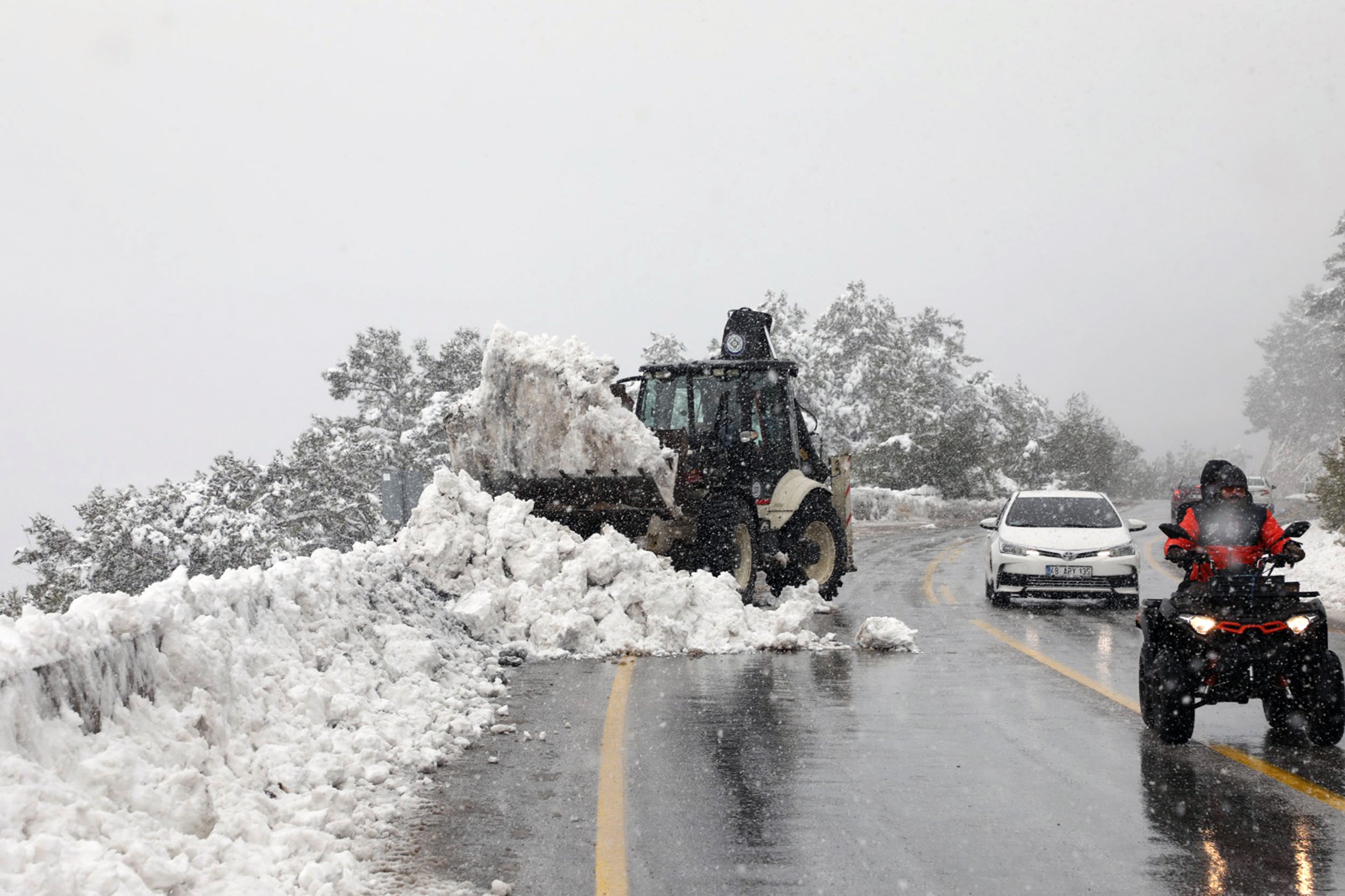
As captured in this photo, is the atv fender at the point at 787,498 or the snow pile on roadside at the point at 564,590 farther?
the atv fender at the point at 787,498

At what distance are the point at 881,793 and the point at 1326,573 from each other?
54.5 ft

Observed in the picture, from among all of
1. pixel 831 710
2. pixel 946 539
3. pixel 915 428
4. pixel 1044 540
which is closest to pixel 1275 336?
pixel 915 428

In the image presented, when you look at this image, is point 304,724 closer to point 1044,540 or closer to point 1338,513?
point 1044,540

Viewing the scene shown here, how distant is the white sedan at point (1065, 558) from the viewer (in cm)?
1544

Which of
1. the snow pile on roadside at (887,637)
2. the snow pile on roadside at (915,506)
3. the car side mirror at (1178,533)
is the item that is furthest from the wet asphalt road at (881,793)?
the snow pile on roadside at (915,506)

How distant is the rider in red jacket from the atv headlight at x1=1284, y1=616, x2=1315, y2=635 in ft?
1.37

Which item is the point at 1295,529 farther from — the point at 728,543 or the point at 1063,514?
the point at 1063,514

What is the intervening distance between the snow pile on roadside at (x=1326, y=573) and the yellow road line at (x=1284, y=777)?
875 centimetres

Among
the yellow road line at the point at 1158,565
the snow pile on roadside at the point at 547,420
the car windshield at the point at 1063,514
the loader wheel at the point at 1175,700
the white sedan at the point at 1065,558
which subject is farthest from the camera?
the yellow road line at the point at 1158,565

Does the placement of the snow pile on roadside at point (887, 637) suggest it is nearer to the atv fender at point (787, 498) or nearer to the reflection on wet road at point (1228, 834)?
the atv fender at point (787, 498)

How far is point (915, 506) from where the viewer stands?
52.9 metres

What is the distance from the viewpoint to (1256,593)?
7.12 meters

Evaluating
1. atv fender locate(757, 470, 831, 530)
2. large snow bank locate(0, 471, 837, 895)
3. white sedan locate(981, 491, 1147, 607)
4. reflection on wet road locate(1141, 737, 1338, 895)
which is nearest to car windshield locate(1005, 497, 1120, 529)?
white sedan locate(981, 491, 1147, 607)

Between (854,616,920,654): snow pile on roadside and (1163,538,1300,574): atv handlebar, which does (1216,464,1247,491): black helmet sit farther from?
(854,616,920,654): snow pile on roadside
